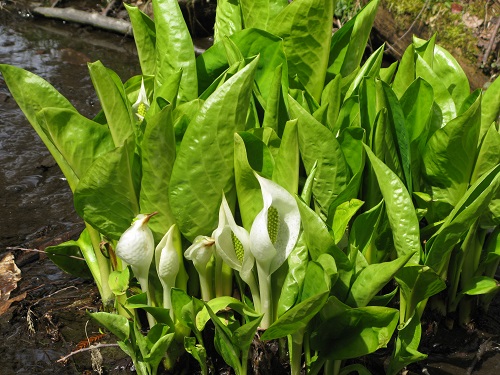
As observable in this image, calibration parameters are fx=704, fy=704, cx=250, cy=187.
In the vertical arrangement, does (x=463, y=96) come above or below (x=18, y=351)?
above

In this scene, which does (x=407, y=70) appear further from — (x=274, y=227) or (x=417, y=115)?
(x=274, y=227)

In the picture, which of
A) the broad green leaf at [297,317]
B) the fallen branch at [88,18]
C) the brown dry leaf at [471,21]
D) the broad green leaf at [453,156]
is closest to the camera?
the broad green leaf at [297,317]

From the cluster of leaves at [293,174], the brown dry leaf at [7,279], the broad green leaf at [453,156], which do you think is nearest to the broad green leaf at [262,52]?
the cluster of leaves at [293,174]

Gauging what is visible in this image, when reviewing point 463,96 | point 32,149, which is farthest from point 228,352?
point 32,149

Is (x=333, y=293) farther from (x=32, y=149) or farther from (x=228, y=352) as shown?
(x=32, y=149)

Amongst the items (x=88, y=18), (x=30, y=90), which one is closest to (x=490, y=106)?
(x=30, y=90)

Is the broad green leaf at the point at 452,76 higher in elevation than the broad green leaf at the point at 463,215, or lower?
higher

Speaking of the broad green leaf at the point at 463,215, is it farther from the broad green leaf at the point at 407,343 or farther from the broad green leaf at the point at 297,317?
the broad green leaf at the point at 297,317
